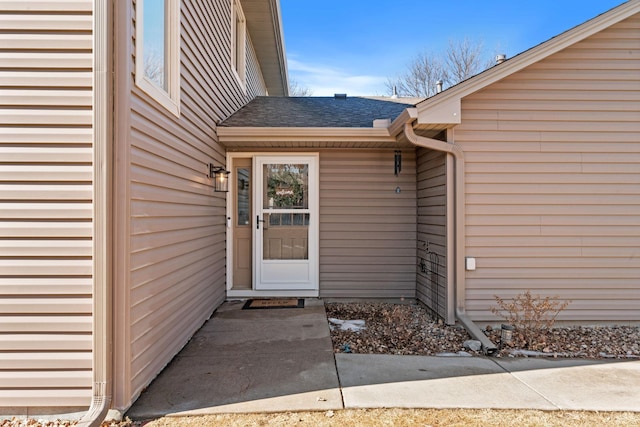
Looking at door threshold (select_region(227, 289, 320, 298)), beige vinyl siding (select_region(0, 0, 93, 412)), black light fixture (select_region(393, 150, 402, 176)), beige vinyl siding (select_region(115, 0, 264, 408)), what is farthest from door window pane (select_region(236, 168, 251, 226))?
beige vinyl siding (select_region(0, 0, 93, 412))

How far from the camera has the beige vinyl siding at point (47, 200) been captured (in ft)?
7.72

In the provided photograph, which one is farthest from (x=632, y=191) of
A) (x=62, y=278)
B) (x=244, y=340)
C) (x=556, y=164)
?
(x=62, y=278)

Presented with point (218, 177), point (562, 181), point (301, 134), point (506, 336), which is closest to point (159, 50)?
point (218, 177)

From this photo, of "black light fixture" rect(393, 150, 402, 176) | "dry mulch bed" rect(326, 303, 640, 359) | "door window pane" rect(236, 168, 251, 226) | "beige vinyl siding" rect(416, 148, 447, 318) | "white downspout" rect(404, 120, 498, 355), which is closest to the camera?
"dry mulch bed" rect(326, 303, 640, 359)

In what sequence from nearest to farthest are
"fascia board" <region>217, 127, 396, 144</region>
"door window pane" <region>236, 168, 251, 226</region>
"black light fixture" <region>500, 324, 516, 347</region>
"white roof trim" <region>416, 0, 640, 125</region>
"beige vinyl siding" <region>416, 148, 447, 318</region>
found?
"black light fixture" <region>500, 324, 516, 347</region> → "white roof trim" <region>416, 0, 640, 125</region> → "beige vinyl siding" <region>416, 148, 447, 318</region> → "fascia board" <region>217, 127, 396, 144</region> → "door window pane" <region>236, 168, 251, 226</region>

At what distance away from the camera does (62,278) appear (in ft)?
7.76

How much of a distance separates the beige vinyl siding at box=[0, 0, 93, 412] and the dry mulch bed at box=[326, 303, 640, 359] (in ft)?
7.27

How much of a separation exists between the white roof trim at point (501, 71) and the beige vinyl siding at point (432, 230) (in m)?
0.56

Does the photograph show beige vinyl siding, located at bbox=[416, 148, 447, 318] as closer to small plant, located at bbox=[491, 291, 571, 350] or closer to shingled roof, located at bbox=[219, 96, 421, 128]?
small plant, located at bbox=[491, 291, 571, 350]

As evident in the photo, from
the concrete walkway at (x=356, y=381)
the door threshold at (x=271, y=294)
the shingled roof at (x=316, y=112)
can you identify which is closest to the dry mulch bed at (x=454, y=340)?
the concrete walkway at (x=356, y=381)

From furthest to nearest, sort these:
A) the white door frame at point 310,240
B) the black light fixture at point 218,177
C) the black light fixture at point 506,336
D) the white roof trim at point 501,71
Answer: the white door frame at point 310,240 → the black light fixture at point 218,177 → the white roof trim at point 501,71 → the black light fixture at point 506,336

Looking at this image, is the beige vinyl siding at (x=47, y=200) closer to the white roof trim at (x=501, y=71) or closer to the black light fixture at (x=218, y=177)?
the black light fixture at (x=218, y=177)

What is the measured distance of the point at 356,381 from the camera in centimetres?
288

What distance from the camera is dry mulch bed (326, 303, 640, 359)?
3600 mm
